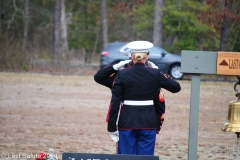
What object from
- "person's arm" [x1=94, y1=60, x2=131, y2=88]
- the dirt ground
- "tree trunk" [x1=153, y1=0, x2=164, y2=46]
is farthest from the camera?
"tree trunk" [x1=153, y1=0, x2=164, y2=46]

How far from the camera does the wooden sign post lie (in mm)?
6176

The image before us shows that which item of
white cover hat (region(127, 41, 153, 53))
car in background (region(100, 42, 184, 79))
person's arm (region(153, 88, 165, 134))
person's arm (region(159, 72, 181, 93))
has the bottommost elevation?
car in background (region(100, 42, 184, 79))

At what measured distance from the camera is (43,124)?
13344 mm

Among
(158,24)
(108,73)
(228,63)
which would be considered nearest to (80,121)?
(108,73)

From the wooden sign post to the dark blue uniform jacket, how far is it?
41 cm

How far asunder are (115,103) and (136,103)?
0.23 meters

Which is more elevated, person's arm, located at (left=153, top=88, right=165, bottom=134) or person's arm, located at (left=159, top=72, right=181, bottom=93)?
person's arm, located at (left=159, top=72, right=181, bottom=93)

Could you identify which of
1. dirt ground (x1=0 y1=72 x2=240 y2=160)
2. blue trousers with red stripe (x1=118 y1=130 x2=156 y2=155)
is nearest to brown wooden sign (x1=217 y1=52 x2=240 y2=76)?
blue trousers with red stripe (x1=118 y1=130 x2=156 y2=155)

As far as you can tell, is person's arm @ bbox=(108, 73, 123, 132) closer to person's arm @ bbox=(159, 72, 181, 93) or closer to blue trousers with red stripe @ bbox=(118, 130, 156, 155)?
blue trousers with red stripe @ bbox=(118, 130, 156, 155)

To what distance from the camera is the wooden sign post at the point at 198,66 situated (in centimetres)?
618

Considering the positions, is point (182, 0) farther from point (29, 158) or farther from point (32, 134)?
point (29, 158)

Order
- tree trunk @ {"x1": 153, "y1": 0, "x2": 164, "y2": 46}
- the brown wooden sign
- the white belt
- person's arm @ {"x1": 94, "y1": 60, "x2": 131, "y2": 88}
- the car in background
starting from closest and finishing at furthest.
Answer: the brown wooden sign, the white belt, person's arm @ {"x1": 94, "y1": 60, "x2": 131, "y2": 88}, the car in background, tree trunk @ {"x1": 153, "y1": 0, "x2": 164, "y2": 46}

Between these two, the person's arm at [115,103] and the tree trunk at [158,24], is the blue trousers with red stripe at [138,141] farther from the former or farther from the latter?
the tree trunk at [158,24]

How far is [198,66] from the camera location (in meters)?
→ 6.30
